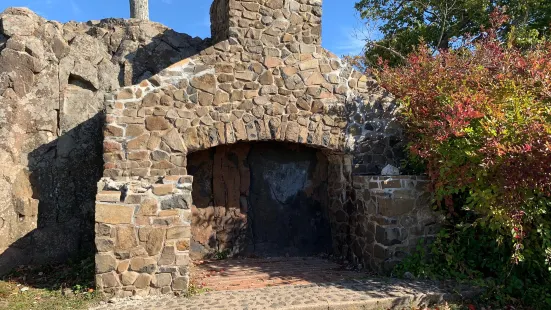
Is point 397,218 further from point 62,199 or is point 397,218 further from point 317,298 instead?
point 62,199

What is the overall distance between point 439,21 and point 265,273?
8.90 m

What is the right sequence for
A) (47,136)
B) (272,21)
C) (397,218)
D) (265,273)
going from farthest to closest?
(47,136) < (272,21) < (265,273) < (397,218)

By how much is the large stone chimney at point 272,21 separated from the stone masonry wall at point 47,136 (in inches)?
103

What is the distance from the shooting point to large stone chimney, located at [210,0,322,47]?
5941 mm

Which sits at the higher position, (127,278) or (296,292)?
(127,278)

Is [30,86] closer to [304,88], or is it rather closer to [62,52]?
[62,52]

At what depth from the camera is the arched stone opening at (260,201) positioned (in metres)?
6.86

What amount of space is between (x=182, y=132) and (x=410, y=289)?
3.65 meters

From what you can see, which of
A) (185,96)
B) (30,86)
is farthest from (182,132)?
(30,86)

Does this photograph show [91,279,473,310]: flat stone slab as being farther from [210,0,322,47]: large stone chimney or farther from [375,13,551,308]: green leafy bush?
[210,0,322,47]: large stone chimney

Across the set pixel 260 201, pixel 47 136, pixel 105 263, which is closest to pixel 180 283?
pixel 105 263

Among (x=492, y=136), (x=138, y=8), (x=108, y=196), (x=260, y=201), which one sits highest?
(x=138, y=8)

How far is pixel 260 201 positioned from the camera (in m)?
7.12

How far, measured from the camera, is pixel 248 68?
19.5ft
